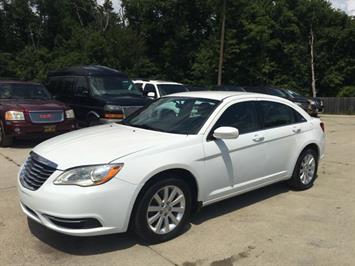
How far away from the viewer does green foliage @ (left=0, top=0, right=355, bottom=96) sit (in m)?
38.1

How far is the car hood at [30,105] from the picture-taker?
9.90m

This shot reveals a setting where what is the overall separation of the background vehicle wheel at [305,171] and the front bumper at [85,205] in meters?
3.16

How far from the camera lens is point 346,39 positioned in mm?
41938

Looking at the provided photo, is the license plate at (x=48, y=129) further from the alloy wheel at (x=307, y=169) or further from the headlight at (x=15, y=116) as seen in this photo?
the alloy wheel at (x=307, y=169)

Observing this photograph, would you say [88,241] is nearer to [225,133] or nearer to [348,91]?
[225,133]

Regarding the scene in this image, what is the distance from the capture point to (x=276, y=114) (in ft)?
20.1

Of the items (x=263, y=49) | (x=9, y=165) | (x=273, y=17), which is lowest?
(x=9, y=165)

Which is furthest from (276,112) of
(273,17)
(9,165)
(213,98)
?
(273,17)

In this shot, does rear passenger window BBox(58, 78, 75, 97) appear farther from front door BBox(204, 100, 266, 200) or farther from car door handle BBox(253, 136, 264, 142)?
Answer: car door handle BBox(253, 136, 264, 142)

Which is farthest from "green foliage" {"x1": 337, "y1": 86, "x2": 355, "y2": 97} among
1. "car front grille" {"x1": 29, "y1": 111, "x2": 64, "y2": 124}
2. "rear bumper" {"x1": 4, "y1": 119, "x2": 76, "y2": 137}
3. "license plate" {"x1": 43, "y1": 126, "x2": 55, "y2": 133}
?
"rear bumper" {"x1": 4, "y1": 119, "x2": 76, "y2": 137}

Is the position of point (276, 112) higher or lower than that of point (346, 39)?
lower

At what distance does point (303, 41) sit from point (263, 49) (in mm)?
7729

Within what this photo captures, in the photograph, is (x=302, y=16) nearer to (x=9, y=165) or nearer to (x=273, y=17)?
(x=273, y=17)

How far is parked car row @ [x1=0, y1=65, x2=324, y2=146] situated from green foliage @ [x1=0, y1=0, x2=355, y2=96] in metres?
25.5
